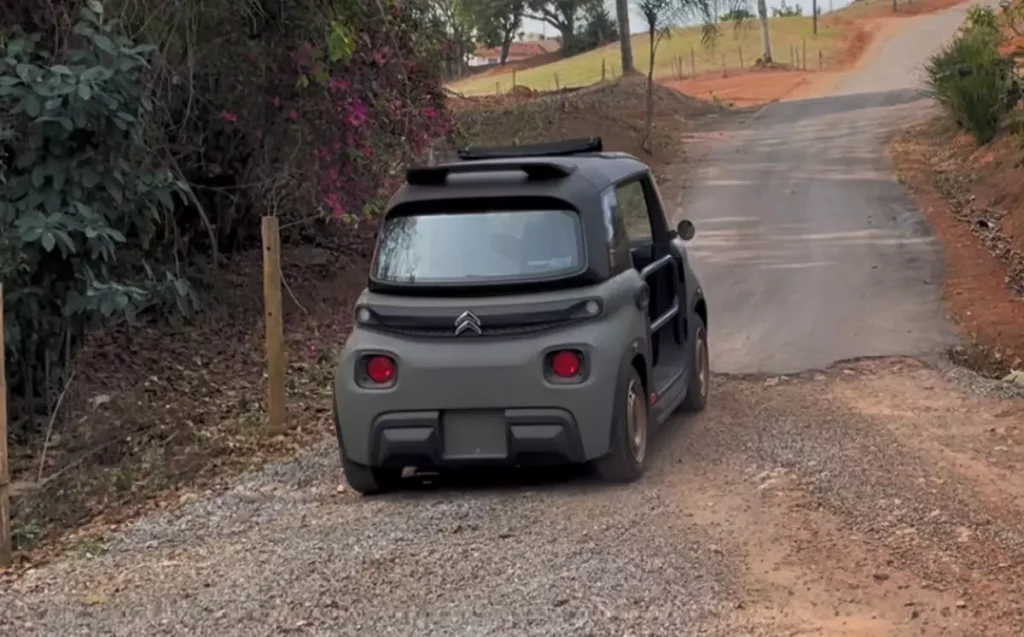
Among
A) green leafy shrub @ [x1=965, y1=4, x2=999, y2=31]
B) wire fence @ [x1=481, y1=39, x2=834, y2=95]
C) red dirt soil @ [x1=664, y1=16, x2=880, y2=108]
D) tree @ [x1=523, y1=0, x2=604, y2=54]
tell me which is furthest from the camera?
tree @ [x1=523, y1=0, x2=604, y2=54]

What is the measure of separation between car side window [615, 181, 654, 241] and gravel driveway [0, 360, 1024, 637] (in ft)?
4.53

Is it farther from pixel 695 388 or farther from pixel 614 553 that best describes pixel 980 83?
pixel 614 553

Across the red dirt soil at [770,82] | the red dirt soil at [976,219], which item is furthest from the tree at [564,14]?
the red dirt soil at [976,219]

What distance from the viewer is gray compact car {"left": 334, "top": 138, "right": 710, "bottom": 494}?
702 centimetres

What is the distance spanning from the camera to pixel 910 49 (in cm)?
6044

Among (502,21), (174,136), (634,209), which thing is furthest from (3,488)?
(502,21)

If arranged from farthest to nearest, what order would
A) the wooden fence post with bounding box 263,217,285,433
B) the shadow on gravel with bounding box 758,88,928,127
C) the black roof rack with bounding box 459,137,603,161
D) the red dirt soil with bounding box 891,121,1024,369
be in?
the shadow on gravel with bounding box 758,88,928,127
the red dirt soil with bounding box 891,121,1024,369
the wooden fence post with bounding box 263,217,285,433
the black roof rack with bounding box 459,137,603,161

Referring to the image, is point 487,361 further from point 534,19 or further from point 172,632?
point 534,19

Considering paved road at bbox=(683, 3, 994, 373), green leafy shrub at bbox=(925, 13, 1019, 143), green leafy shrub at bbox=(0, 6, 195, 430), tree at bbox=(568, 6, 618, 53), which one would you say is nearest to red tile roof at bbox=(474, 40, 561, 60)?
tree at bbox=(568, 6, 618, 53)

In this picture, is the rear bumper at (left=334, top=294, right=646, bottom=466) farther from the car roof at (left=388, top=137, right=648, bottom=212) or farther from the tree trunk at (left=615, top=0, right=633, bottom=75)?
the tree trunk at (left=615, top=0, right=633, bottom=75)

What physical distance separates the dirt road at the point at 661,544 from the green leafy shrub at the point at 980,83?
1432 cm

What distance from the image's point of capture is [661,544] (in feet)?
20.3

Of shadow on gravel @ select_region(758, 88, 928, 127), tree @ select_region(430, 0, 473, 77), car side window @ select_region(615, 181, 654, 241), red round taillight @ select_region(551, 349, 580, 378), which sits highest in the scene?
tree @ select_region(430, 0, 473, 77)

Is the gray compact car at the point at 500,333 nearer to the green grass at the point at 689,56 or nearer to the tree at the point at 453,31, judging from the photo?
the tree at the point at 453,31
